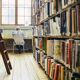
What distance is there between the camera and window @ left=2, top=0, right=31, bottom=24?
392 inches

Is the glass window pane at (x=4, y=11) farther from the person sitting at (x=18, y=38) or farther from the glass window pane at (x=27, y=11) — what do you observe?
the person sitting at (x=18, y=38)

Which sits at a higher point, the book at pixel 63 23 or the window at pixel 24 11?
the window at pixel 24 11

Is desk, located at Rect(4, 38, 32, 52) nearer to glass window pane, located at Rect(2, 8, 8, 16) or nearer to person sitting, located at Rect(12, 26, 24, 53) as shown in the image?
person sitting, located at Rect(12, 26, 24, 53)

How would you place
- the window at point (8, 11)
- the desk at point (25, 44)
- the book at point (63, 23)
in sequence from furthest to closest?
the window at point (8, 11) < the desk at point (25, 44) < the book at point (63, 23)

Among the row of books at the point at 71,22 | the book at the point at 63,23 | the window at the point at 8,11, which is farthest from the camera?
the window at the point at 8,11

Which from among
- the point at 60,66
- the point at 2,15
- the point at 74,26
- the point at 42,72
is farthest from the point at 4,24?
the point at 74,26

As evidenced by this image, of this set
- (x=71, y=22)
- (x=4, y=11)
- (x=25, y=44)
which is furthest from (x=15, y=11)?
(x=71, y=22)

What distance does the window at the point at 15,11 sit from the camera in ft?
32.7

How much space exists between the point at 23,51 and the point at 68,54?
696 cm

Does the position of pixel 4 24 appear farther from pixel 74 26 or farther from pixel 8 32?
pixel 74 26

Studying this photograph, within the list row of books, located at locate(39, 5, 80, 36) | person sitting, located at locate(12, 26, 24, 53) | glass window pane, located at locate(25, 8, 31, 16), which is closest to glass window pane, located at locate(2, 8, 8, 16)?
glass window pane, located at locate(25, 8, 31, 16)

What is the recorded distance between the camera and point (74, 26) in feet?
7.97

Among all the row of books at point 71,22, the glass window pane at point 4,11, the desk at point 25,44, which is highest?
the glass window pane at point 4,11

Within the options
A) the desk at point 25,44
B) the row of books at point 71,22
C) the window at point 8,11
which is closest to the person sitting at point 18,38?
the desk at point 25,44
